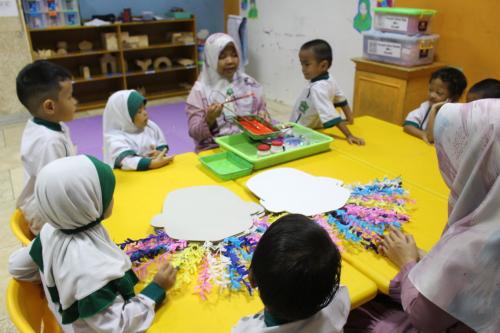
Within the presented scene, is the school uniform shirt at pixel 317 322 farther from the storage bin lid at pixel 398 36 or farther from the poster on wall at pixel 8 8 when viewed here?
the poster on wall at pixel 8 8

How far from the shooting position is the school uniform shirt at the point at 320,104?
214 centimetres

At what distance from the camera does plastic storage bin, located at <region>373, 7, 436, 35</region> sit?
298 centimetres

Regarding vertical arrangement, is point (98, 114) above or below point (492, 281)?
below

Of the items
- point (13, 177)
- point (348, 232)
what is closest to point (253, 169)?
point (348, 232)

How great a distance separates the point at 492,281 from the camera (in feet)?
2.84

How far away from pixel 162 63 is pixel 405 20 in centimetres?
339

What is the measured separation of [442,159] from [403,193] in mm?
516

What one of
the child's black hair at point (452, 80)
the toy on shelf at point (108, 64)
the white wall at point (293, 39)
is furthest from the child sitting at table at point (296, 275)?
the toy on shelf at point (108, 64)

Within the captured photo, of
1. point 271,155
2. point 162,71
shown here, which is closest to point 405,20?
point 271,155

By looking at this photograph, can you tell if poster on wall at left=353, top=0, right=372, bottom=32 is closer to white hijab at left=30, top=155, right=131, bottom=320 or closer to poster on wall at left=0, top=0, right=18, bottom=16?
white hijab at left=30, top=155, right=131, bottom=320

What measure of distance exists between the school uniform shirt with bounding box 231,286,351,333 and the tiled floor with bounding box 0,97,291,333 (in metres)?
1.46

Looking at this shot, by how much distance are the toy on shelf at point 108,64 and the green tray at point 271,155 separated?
373 cm

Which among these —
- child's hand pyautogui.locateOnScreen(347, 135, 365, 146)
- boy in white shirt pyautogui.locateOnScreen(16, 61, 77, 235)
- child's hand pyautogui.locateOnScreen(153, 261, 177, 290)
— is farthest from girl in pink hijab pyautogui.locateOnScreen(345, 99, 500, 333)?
boy in white shirt pyautogui.locateOnScreen(16, 61, 77, 235)

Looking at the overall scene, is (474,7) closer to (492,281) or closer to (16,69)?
(492,281)
